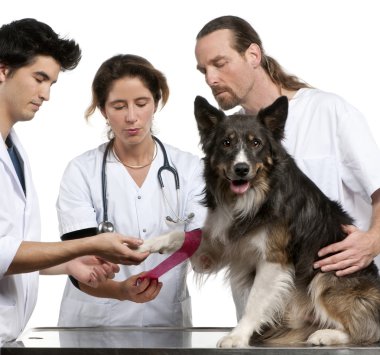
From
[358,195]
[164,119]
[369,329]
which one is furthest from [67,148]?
[369,329]

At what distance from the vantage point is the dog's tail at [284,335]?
3.13 m

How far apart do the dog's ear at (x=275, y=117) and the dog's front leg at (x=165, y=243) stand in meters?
0.61

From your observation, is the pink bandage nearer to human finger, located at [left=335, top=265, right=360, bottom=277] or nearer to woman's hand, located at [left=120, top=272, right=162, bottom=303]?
woman's hand, located at [left=120, top=272, right=162, bottom=303]

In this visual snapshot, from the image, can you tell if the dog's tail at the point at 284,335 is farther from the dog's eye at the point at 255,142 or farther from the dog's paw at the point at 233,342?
the dog's eye at the point at 255,142

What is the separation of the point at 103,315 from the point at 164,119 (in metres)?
1.87

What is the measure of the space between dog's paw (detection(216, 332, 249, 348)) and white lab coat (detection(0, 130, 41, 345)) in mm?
821

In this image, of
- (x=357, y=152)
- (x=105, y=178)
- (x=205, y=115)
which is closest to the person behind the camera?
(x=205, y=115)

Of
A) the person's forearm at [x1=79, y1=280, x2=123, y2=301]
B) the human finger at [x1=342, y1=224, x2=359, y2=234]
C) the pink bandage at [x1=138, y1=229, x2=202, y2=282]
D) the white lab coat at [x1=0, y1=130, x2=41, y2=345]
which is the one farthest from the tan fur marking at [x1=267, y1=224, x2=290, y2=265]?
the white lab coat at [x1=0, y1=130, x2=41, y2=345]

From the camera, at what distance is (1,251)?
2818mm

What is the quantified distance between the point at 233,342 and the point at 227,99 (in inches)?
51.7

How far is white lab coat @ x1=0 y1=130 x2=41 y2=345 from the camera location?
2.93 metres

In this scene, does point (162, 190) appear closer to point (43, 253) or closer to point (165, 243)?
point (165, 243)

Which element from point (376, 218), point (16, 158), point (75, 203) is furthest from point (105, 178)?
point (376, 218)

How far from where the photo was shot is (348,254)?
10.4 ft
